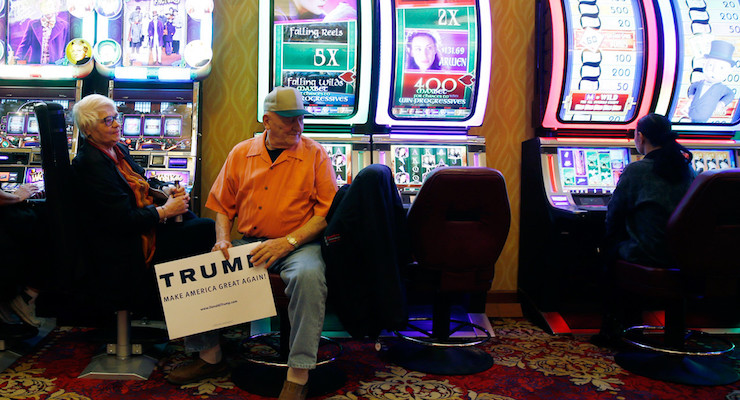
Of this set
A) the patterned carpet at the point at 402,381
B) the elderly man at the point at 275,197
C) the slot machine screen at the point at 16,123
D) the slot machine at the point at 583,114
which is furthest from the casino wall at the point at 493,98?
the elderly man at the point at 275,197

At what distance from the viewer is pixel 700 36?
12.8ft

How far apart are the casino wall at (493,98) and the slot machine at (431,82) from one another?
0.63 metres

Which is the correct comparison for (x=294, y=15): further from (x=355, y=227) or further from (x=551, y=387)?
(x=551, y=387)

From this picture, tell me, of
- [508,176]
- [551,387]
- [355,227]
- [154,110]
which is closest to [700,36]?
[508,176]

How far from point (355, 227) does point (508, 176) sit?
7.11 ft

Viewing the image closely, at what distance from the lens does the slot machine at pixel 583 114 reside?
381 centimetres

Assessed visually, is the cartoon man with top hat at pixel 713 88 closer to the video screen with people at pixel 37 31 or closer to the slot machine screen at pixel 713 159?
the slot machine screen at pixel 713 159

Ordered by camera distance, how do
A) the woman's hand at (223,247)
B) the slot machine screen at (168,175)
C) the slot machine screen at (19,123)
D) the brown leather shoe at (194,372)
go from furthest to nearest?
the slot machine screen at (19,123) < the slot machine screen at (168,175) < the brown leather shoe at (194,372) < the woman's hand at (223,247)

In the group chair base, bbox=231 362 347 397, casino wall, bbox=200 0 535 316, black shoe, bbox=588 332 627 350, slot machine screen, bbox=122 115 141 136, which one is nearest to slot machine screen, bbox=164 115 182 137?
slot machine screen, bbox=122 115 141 136

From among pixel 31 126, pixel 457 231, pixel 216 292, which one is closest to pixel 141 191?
pixel 216 292

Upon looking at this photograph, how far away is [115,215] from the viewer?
2.70 metres

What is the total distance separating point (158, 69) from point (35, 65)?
0.82 m

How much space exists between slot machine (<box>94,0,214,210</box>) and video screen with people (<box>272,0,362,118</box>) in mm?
512

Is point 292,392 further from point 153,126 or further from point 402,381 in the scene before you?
point 153,126
